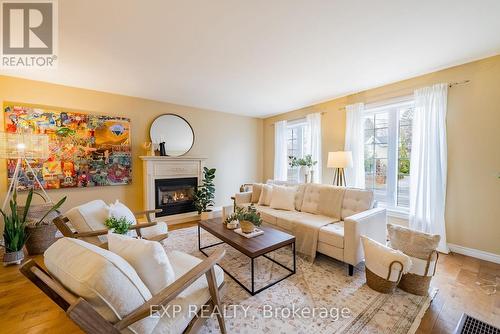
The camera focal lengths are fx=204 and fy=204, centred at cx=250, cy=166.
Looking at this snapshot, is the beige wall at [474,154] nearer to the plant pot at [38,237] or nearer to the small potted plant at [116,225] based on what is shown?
the small potted plant at [116,225]

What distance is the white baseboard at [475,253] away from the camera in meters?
2.49

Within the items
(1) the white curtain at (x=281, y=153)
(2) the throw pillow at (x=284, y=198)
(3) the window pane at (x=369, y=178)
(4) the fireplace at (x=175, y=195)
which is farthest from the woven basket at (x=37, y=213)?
(3) the window pane at (x=369, y=178)

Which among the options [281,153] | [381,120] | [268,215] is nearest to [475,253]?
[381,120]

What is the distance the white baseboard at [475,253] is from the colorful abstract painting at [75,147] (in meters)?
5.31

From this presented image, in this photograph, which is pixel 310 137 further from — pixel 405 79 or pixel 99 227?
pixel 99 227

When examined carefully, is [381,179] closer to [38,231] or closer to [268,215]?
[268,215]

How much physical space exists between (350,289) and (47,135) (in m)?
4.64

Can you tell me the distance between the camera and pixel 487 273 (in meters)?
2.26

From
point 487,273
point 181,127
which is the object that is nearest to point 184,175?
point 181,127

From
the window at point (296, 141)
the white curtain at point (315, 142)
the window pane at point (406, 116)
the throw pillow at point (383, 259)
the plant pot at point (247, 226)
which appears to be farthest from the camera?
the window at point (296, 141)

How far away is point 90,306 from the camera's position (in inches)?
31.4

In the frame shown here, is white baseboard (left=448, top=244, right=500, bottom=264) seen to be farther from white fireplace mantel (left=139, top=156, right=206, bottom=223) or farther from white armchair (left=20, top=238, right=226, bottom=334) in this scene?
white fireplace mantel (left=139, top=156, right=206, bottom=223)

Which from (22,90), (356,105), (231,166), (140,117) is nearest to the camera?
(22,90)

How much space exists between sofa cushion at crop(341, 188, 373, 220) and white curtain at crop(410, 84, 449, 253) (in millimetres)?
840
